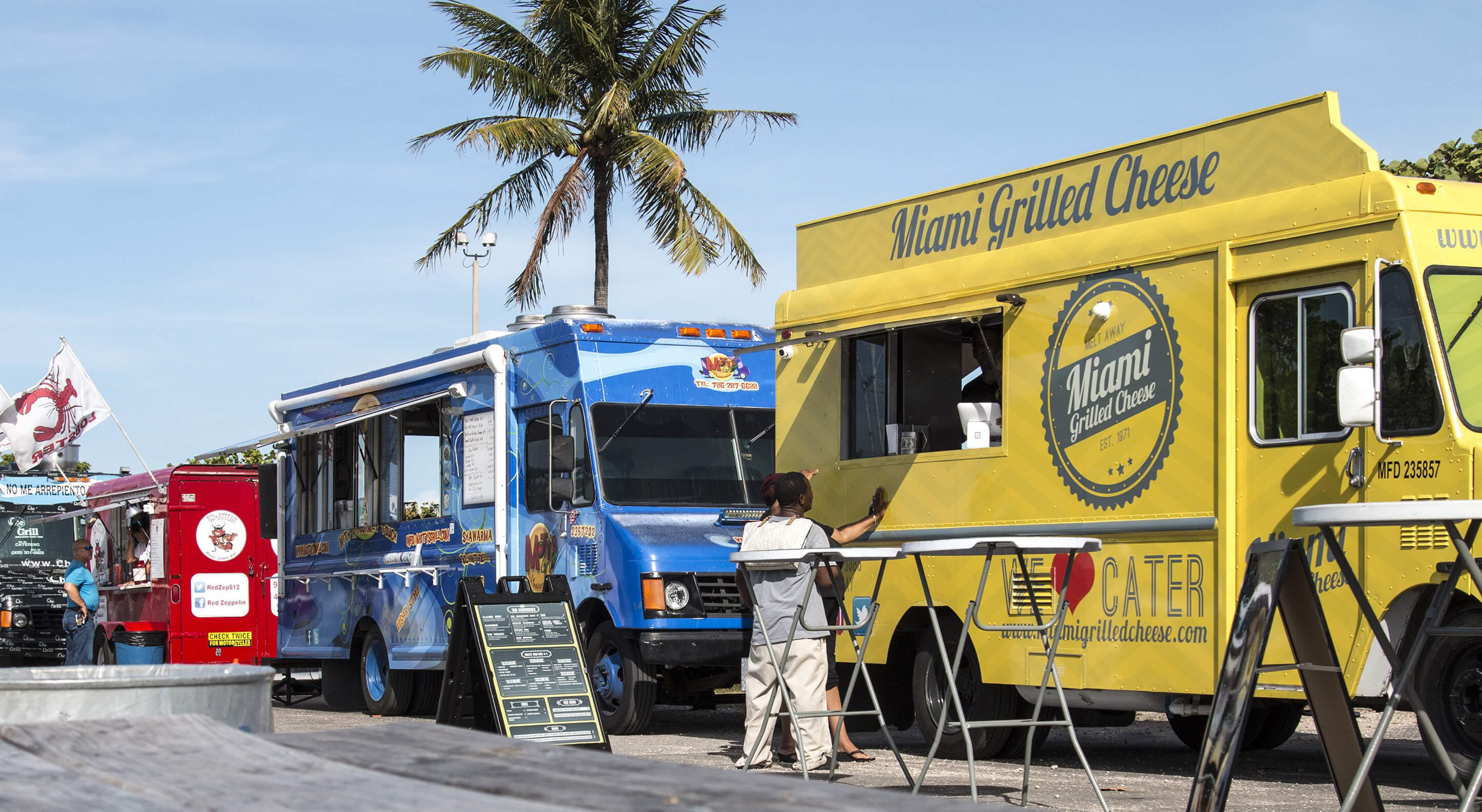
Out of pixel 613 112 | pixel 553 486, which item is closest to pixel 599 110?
pixel 613 112

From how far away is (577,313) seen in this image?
13617 millimetres

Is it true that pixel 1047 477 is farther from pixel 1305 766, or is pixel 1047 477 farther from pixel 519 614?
pixel 519 614

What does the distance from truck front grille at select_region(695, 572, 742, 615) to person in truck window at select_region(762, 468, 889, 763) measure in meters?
1.09

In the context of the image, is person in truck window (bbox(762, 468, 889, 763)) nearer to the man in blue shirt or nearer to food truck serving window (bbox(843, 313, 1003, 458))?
food truck serving window (bbox(843, 313, 1003, 458))

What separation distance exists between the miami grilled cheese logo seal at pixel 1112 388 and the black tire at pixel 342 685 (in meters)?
8.81

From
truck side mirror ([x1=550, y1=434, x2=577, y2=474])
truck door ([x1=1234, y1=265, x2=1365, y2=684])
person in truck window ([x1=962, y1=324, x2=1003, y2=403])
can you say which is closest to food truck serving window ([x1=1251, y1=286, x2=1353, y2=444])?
truck door ([x1=1234, y1=265, x2=1365, y2=684])

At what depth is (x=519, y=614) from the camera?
10.1 metres

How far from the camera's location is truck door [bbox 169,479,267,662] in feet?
60.6

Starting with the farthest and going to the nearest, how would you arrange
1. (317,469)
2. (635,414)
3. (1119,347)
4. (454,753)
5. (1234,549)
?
(317,469), (635,414), (1119,347), (1234,549), (454,753)

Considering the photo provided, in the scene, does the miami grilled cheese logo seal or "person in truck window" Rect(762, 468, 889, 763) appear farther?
"person in truck window" Rect(762, 468, 889, 763)

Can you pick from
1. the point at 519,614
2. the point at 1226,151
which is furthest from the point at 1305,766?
the point at 519,614

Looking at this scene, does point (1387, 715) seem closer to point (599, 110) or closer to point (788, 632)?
point (788, 632)

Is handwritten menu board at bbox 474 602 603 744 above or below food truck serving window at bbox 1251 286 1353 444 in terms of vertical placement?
below

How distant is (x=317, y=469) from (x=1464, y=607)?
11680 mm
